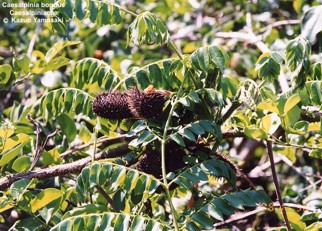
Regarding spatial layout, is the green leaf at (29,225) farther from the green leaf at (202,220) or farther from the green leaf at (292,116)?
the green leaf at (292,116)

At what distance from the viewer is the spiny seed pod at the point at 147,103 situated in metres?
1.81

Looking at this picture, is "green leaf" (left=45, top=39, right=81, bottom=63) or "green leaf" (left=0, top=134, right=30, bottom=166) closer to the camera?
"green leaf" (left=0, top=134, right=30, bottom=166)

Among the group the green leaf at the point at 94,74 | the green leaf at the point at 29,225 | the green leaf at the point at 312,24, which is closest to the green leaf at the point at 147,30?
the green leaf at the point at 94,74

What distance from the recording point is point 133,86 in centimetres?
193

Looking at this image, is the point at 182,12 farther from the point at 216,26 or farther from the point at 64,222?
the point at 64,222

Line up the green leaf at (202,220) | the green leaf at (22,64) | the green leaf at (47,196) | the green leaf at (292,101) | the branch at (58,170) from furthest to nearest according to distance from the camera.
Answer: the green leaf at (22,64), the branch at (58,170), the green leaf at (47,196), the green leaf at (292,101), the green leaf at (202,220)

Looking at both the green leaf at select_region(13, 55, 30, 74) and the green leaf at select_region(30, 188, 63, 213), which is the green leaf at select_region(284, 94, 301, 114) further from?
the green leaf at select_region(13, 55, 30, 74)

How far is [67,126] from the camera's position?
220 centimetres

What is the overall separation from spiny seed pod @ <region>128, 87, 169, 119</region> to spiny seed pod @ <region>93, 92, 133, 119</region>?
0.06 feet

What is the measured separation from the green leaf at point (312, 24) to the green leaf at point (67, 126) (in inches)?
34.2

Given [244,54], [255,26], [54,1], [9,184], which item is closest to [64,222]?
[9,184]

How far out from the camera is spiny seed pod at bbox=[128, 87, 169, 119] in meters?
1.81

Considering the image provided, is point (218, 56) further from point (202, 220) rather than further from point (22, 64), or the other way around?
point (22, 64)

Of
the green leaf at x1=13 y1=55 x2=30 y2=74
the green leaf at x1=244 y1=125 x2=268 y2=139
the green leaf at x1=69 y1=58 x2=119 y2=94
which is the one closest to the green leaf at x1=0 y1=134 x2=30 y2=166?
the green leaf at x1=69 y1=58 x2=119 y2=94
